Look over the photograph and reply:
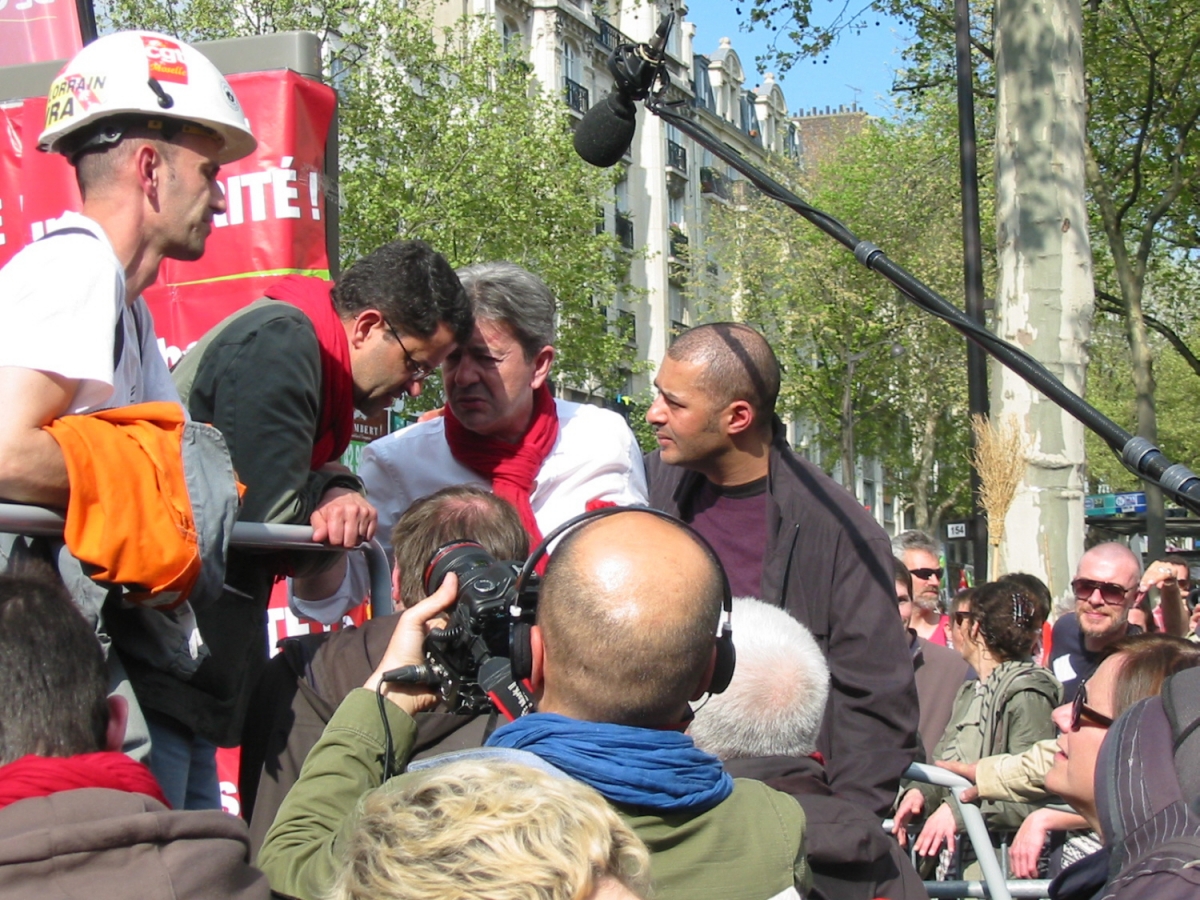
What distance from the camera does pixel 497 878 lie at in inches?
49.3

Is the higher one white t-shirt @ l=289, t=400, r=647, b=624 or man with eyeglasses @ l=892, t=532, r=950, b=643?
white t-shirt @ l=289, t=400, r=647, b=624

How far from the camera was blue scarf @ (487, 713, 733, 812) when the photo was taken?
1.76 meters

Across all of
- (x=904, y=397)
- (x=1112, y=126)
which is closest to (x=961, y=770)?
(x=1112, y=126)

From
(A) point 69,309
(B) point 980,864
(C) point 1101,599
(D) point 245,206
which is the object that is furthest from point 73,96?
(C) point 1101,599

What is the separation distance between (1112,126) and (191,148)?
20754 mm

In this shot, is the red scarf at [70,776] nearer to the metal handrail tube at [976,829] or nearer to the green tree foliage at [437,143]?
the metal handrail tube at [976,829]

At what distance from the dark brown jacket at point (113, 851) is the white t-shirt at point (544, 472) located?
Answer: 2.10m

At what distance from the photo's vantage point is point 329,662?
2.55m

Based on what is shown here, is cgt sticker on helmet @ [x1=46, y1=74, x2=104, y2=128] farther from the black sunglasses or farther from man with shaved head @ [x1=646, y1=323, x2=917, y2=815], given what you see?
the black sunglasses

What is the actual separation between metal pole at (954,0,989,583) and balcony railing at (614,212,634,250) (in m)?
31.0

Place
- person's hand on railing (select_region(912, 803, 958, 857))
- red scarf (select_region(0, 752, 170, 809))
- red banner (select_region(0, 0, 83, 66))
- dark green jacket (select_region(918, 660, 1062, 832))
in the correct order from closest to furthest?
red scarf (select_region(0, 752, 170, 809))
person's hand on railing (select_region(912, 803, 958, 857))
dark green jacket (select_region(918, 660, 1062, 832))
red banner (select_region(0, 0, 83, 66))

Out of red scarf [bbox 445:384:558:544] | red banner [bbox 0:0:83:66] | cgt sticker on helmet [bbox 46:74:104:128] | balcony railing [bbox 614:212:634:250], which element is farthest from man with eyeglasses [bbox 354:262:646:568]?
balcony railing [bbox 614:212:634:250]

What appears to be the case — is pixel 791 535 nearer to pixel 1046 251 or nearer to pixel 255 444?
pixel 255 444

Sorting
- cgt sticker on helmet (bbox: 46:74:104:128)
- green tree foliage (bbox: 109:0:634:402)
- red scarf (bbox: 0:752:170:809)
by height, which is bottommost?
red scarf (bbox: 0:752:170:809)
